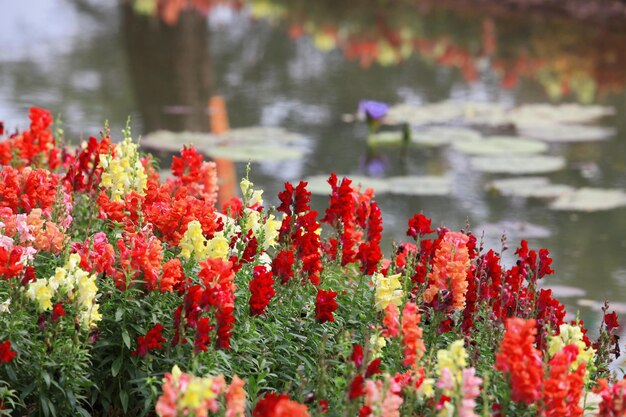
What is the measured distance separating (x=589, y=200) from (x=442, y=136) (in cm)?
205

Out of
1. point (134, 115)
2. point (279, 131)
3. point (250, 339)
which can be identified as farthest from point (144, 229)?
point (134, 115)

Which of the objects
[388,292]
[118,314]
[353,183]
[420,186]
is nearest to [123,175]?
[118,314]

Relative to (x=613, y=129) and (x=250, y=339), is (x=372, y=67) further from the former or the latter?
(x=250, y=339)

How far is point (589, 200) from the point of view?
779 centimetres

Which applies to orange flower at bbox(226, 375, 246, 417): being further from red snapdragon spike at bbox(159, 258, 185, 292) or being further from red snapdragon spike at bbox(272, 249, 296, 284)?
red snapdragon spike at bbox(272, 249, 296, 284)

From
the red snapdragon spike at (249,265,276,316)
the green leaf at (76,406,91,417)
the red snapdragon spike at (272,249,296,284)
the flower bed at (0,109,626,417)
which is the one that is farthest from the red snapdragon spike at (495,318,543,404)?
the green leaf at (76,406,91,417)

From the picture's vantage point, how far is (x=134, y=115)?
10195 mm

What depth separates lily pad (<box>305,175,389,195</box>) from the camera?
7.63 metres

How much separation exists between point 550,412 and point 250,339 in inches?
39.1

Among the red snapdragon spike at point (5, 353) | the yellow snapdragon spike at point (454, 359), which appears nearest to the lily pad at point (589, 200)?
the yellow snapdragon spike at point (454, 359)

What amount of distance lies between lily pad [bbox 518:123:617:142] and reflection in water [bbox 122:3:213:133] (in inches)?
109

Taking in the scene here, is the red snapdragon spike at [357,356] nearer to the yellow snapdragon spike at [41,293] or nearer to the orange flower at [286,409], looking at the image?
the orange flower at [286,409]

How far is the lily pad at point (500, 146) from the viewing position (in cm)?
900

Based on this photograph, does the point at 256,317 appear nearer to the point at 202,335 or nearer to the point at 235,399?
the point at 202,335
